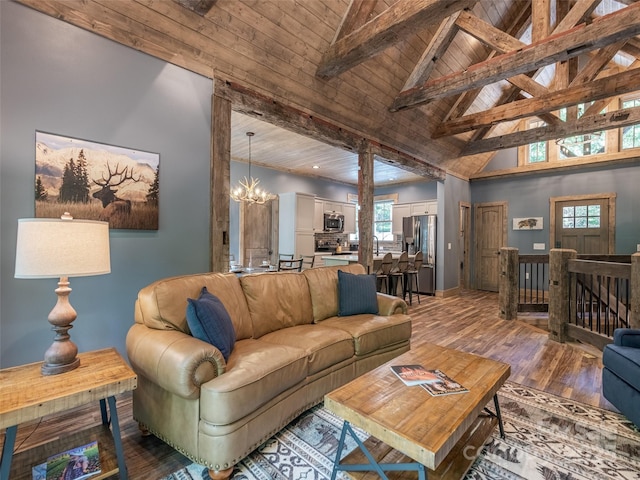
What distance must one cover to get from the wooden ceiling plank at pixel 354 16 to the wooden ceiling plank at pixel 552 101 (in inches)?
110

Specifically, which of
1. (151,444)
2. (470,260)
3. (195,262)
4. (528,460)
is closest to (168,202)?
(195,262)

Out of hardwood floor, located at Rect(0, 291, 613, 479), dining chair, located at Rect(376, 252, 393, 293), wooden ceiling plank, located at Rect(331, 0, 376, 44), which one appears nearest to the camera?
hardwood floor, located at Rect(0, 291, 613, 479)

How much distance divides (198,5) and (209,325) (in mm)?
2508

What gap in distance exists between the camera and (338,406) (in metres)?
1.44

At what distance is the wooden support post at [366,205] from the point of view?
4766 mm

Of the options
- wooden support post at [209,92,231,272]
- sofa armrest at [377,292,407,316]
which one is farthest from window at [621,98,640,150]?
wooden support post at [209,92,231,272]

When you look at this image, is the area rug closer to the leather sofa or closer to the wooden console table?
the leather sofa

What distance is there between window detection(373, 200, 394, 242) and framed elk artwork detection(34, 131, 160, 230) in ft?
23.5

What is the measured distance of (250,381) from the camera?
5.28ft

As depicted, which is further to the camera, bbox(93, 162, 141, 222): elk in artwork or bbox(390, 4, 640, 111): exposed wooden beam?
bbox(390, 4, 640, 111): exposed wooden beam

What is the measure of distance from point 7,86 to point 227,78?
1.63m

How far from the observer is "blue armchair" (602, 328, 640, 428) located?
194cm

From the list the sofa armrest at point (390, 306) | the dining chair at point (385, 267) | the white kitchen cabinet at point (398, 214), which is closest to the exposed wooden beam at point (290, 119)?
the dining chair at point (385, 267)

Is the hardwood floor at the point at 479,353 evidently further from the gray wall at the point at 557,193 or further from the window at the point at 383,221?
the window at the point at 383,221
